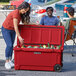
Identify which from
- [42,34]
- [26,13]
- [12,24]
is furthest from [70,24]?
[12,24]

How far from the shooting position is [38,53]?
19.9 ft

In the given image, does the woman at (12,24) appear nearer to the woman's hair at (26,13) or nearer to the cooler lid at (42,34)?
the woman's hair at (26,13)

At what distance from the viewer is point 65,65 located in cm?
686

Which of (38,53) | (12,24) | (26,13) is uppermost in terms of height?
(26,13)

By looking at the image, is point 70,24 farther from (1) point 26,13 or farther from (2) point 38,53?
(2) point 38,53

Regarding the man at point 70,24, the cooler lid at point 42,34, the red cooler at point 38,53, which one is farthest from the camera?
→ the man at point 70,24

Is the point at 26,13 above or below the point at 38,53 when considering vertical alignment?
above

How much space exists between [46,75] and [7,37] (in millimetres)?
1216

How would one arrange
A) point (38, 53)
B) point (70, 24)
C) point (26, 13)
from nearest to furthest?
point (38, 53) → point (26, 13) → point (70, 24)

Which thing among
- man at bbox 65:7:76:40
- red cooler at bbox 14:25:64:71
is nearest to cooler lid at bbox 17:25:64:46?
red cooler at bbox 14:25:64:71

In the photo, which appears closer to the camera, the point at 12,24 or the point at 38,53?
the point at 38,53

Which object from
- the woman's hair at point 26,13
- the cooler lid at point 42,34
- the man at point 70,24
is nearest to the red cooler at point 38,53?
the cooler lid at point 42,34

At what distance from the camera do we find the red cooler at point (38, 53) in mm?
6043

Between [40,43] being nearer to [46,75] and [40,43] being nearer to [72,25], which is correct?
[46,75]
